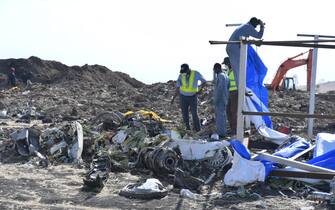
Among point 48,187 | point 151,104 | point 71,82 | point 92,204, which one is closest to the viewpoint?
point 92,204

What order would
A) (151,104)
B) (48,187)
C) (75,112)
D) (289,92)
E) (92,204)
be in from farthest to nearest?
(289,92), (151,104), (75,112), (48,187), (92,204)

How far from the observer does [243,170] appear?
6559mm

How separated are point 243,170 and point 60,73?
30398 millimetres

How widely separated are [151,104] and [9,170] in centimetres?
1150

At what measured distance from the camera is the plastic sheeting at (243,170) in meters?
6.46

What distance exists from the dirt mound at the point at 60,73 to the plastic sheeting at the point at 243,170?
26.3 meters

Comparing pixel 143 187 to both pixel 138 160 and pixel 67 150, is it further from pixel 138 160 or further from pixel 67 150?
pixel 67 150

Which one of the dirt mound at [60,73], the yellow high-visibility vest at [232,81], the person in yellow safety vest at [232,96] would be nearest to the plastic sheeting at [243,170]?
the person in yellow safety vest at [232,96]

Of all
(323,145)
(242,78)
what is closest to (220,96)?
(323,145)

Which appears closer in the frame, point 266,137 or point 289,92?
point 266,137

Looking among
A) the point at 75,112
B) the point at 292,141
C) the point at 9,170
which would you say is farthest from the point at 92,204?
the point at 75,112

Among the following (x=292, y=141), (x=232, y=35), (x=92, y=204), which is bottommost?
(x=92, y=204)

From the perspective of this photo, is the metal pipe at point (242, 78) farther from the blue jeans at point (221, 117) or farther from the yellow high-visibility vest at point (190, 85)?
the yellow high-visibility vest at point (190, 85)

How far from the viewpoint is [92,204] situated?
606 centimetres
